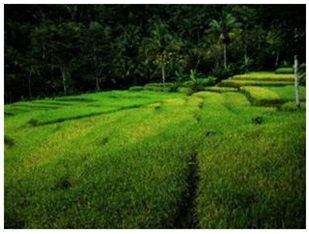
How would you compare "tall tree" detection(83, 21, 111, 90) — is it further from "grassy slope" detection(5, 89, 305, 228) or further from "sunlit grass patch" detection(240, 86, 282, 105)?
"grassy slope" detection(5, 89, 305, 228)

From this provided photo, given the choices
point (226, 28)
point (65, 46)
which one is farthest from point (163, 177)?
point (226, 28)

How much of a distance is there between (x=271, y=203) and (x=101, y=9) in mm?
41619

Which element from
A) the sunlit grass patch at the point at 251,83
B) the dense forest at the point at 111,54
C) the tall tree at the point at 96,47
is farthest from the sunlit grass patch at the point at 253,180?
the tall tree at the point at 96,47

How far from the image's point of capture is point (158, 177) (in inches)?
241

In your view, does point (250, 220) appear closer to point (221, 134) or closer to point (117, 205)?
point (117, 205)

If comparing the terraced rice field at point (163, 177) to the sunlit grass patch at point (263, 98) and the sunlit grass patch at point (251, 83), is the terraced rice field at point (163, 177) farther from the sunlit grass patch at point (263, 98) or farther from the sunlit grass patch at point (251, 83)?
the sunlit grass patch at point (251, 83)

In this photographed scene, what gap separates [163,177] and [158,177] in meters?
0.06

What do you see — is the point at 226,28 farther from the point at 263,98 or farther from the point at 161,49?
the point at 263,98

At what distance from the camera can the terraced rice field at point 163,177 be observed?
4.73 m

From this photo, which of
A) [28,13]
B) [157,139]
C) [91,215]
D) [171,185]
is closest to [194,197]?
[171,185]

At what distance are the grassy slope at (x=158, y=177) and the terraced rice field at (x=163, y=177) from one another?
1 cm

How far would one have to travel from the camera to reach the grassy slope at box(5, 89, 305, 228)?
15.6ft

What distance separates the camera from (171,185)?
18.7ft

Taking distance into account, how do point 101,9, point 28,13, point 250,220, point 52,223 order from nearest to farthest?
point 250,220
point 52,223
point 28,13
point 101,9
